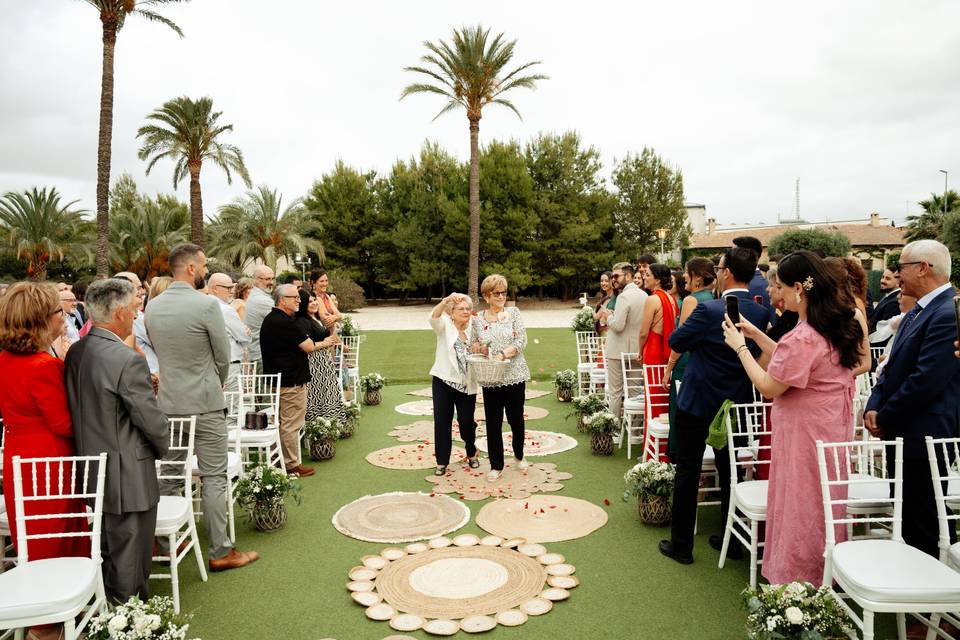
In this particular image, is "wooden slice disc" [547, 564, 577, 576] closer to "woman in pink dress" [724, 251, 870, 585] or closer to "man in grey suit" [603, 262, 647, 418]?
"woman in pink dress" [724, 251, 870, 585]

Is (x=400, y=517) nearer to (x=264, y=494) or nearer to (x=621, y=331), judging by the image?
(x=264, y=494)

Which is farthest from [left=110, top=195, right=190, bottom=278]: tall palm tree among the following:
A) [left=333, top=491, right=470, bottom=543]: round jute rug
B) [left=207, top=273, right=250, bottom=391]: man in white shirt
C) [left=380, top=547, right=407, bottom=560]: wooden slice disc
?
[left=380, top=547, right=407, bottom=560]: wooden slice disc

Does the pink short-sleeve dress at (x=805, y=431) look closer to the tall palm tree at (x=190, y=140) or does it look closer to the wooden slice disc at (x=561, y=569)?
the wooden slice disc at (x=561, y=569)

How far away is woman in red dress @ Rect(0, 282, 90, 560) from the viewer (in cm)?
303

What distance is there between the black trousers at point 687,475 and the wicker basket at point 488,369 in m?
1.70

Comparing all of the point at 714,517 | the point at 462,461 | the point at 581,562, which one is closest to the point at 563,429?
the point at 462,461

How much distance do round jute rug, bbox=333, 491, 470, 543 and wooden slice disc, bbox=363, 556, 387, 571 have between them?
12.2 inches

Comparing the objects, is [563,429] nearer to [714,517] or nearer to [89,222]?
[714,517]

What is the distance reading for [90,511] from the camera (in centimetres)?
333

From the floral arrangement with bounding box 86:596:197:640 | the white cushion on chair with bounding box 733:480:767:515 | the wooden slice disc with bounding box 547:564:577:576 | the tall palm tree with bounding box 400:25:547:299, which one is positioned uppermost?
the tall palm tree with bounding box 400:25:547:299

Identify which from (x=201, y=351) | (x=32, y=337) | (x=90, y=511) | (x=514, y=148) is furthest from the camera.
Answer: (x=514, y=148)

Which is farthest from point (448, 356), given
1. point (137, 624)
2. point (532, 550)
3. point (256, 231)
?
point (256, 231)

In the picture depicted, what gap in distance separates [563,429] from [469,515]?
3049 millimetres

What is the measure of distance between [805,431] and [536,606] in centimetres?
174
